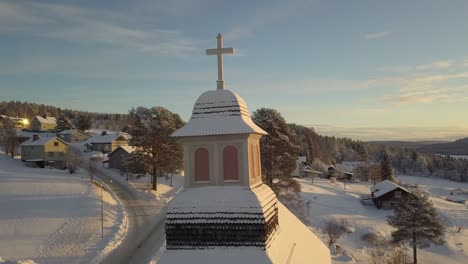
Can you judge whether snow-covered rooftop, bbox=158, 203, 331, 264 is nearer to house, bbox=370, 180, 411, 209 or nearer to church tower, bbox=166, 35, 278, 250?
church tower, bbox=166, 35, 278, 250

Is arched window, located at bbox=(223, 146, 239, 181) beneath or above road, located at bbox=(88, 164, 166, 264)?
above

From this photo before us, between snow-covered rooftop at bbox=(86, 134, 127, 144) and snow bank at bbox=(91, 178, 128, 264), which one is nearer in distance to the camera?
snow bank at bbox=(91, 178, 128, 264)

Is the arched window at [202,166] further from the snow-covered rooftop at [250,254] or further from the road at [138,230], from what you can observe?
the road at [138,230]

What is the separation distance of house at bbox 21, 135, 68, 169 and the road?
869 inches

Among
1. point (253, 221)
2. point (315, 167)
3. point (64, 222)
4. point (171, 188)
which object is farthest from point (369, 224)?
point (315, 167)

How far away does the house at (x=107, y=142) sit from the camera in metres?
80.8

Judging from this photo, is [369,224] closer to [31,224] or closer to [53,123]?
[31,224]

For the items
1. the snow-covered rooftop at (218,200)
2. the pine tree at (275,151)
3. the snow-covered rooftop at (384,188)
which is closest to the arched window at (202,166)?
the snow-covered rooftop at (218,200)

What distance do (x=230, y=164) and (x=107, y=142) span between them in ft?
248

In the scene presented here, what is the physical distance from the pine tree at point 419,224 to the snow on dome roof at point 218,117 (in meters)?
26.6

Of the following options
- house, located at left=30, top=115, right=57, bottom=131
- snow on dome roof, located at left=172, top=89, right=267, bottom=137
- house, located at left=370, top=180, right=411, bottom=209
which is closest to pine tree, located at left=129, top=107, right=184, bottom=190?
snow on dome roof, located at left=172, top=89, right=267, bottom=137

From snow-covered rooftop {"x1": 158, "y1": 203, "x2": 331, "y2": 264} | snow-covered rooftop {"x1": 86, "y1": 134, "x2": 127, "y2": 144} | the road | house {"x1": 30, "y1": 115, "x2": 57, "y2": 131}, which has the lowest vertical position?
the road

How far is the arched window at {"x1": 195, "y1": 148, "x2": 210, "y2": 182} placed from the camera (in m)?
11.0

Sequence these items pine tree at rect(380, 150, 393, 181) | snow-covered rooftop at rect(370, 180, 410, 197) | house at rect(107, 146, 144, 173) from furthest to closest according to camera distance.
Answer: pine tree at rect(380, 150, 393, 181), snow-covered rooftop at rect(370, 180, 410, 197), house at rect(107, 146, 144, 173)
